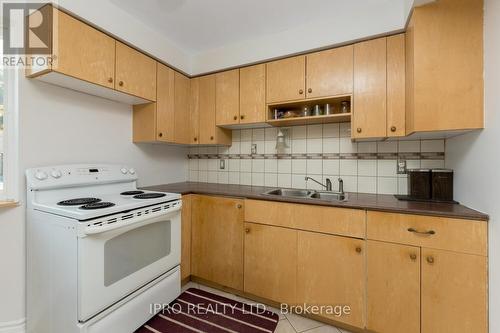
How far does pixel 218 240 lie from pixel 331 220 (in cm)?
103

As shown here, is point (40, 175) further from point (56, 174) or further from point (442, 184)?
point (442, 184)

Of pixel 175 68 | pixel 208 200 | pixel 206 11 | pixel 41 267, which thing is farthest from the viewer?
pixel 175 68

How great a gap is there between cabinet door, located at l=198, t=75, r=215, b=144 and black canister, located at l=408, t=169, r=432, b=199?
1860 millimetres

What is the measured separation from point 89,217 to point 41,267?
1.92 feet

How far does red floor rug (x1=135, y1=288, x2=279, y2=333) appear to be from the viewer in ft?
5.29

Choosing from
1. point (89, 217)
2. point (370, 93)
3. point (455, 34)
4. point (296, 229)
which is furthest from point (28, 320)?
point (455, 34)

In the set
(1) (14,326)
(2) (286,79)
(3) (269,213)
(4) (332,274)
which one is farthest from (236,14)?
(1) (14,326)

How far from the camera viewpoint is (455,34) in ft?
4.41

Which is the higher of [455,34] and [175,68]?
[175,68]

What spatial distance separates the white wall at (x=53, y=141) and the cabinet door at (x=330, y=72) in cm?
178

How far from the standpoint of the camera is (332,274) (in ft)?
5.26

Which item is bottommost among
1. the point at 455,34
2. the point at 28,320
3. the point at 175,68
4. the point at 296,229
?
the point at 28,320

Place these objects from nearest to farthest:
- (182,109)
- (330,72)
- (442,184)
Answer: (442,184) < (330,72) < (182,109)

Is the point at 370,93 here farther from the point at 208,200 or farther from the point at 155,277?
the point at 155,277
